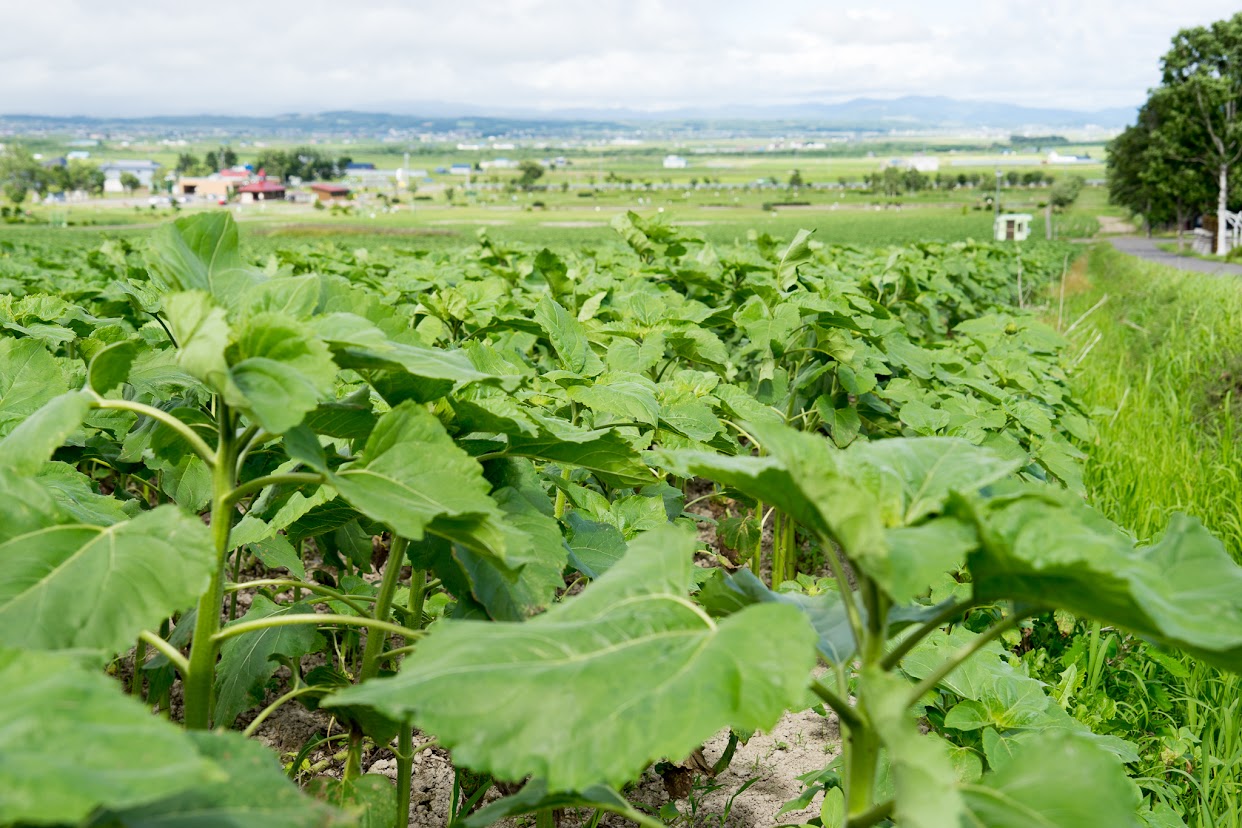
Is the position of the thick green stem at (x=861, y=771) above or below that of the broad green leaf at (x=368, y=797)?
above

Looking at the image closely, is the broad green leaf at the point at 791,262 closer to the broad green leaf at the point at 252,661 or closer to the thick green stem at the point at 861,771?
the broad green leaf at the point at 252,661

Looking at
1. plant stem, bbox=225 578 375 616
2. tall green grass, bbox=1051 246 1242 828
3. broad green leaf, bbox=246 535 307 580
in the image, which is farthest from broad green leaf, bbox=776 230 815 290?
plant stem, bbox=225 578 375 616

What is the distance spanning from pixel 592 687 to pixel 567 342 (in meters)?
1.85

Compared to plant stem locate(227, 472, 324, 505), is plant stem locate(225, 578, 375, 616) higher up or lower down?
lower down

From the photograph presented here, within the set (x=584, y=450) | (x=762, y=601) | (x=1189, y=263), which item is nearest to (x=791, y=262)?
(x=584, y=450)

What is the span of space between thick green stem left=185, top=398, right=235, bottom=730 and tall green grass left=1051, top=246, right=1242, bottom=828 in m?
2.74

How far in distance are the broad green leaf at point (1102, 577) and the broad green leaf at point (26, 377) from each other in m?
1.63

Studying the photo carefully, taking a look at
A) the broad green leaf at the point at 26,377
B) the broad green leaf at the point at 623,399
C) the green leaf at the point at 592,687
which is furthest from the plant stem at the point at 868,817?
the broad green leaf at the point at 26,377

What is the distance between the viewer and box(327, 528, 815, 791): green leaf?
95cm

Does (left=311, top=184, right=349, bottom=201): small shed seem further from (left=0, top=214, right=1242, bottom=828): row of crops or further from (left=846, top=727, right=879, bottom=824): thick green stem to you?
(left=846, top=727, right=879, bottom=824): thick green stem

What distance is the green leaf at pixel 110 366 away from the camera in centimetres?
137

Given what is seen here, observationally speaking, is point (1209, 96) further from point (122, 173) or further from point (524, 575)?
point (122, 173)

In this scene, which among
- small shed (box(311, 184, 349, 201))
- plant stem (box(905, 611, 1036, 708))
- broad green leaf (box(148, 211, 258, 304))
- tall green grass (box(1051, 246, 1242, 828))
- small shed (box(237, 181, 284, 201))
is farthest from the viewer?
small shed (box(311, 184, 349, 201))

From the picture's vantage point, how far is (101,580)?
111 centimetres
